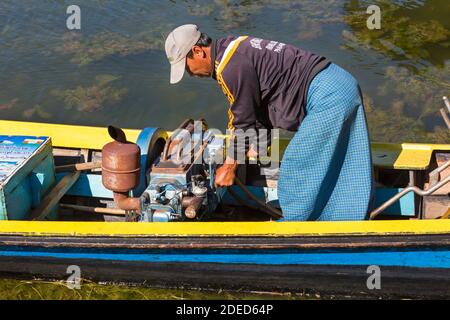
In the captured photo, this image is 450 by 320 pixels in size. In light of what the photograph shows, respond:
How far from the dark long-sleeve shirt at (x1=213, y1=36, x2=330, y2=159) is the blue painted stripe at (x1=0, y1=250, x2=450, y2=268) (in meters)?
0.72

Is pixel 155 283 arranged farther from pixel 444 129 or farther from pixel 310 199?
pixel 444 129

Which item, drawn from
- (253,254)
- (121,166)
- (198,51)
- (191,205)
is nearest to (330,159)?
(253,254)

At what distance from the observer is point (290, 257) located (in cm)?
438

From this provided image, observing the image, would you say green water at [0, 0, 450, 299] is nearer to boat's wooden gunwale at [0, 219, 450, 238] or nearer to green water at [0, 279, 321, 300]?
green water at [0, 279, 321, 300]

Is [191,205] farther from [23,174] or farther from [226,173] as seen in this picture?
[23,174]

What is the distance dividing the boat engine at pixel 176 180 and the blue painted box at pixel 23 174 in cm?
62

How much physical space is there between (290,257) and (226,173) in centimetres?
72

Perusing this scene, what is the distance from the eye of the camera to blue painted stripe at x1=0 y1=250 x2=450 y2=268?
4.30 metres

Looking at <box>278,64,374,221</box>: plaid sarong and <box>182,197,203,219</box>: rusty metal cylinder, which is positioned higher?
<box>278,64,374,221</box>: plaid sarong

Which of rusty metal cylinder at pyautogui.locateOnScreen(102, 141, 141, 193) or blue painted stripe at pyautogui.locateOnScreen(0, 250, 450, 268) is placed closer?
blue painted stripe at pyautogui.locateOnScreen(0, 250, 450, 268)

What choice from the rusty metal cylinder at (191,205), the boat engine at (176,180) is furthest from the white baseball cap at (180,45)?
the rusty metal cylinder at (191,205)

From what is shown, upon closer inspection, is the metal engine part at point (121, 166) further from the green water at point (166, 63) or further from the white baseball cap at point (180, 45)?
the green water at point (166, 63)

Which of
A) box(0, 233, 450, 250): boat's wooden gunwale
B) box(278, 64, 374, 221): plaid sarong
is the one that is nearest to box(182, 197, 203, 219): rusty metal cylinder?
box(0, 233, 450, 250): boat's wooden gunwale

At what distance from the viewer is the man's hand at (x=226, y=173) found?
4488 mm
